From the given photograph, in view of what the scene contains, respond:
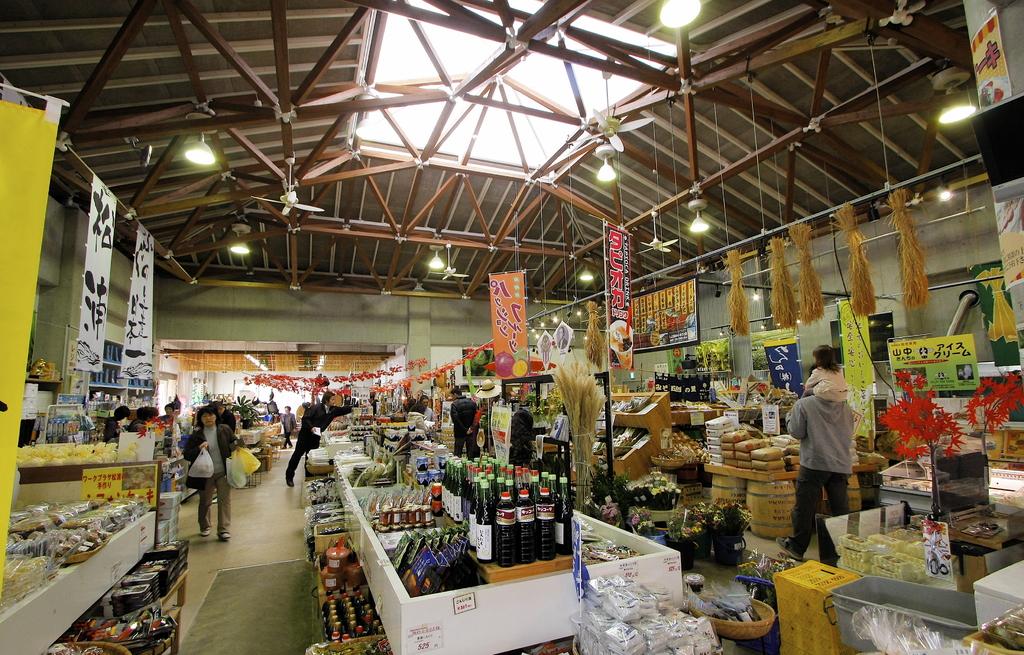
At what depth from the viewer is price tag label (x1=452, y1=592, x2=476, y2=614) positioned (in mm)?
1754

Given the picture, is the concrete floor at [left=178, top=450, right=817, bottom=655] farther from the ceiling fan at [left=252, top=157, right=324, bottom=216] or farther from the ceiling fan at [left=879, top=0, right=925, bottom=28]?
the ceiling fan at [left=879, top=0, right=925, bottom=28]

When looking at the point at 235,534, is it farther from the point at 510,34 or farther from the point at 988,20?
the point at 988,20

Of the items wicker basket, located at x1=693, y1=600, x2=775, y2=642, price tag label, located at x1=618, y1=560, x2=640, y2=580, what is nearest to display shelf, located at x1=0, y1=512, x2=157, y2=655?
price tag label, located at x1=618, y1=560, x2=640, y2=580

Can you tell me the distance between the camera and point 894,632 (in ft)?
6.04

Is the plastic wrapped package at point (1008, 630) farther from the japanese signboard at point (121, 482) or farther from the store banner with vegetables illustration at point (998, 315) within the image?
the japanese signboard at point (121, 482)

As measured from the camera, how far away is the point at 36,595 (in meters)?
2.02

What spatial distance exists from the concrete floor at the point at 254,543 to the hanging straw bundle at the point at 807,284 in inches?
89.0

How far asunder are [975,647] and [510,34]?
6275 millimetres

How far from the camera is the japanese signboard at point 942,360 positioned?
208 inches

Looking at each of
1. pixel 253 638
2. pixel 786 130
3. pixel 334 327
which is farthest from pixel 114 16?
pixel 334 327

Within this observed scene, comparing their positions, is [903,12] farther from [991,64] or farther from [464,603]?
[464,603]

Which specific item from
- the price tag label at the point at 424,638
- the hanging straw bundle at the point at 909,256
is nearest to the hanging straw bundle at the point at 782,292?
the hanging straw bundle at the point at 909,256

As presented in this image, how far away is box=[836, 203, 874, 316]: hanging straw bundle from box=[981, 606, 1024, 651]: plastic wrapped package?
3.94 metres

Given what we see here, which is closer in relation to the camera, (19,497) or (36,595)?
(36,595)
